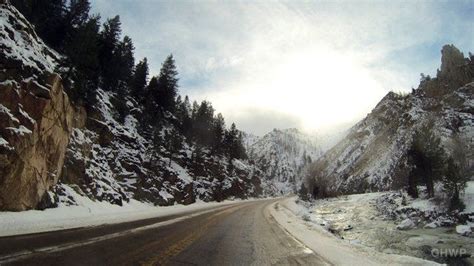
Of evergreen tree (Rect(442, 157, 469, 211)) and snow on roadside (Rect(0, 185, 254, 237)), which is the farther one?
evergreen tree (Rect(442, 157, 469, 211))

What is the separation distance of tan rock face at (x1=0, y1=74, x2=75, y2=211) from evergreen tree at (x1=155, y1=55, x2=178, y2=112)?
41.7 m

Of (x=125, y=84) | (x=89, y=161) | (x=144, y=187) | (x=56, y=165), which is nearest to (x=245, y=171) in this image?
(x=125, y=84)

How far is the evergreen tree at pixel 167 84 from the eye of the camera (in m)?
68.1

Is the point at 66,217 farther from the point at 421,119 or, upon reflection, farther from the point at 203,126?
the point at 421,119

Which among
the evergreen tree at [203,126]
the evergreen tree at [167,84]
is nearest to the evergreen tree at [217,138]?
the evergreen tree at [203,126]

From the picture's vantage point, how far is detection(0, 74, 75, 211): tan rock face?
62.1 ft

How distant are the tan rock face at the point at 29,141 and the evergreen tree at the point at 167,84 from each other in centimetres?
4166

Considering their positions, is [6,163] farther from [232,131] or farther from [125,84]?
[232,131]

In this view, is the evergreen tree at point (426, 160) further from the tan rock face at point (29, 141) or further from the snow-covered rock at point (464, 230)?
the tan rock face at point (29, 141)

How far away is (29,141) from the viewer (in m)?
21.0

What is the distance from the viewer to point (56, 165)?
25.4 metres

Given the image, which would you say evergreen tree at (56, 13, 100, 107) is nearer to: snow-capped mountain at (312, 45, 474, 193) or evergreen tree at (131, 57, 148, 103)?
evergreen tree at (131, 57, 148, 103)

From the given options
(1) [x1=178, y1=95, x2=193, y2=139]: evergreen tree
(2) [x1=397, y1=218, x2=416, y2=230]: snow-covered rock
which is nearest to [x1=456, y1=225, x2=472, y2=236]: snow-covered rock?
(2) [x1=397, y1=218, x2=416, y2=230]: snow-covered rock

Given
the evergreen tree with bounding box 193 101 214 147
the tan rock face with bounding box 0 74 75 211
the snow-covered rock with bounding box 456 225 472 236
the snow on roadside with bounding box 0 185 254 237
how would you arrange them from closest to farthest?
1. the snow on roadside with bounding box 0 185 254 237
2. the tan rock face with bounding box 0 74 75 211
3. the snow-covered rock with bounding box 456 225 472 236
4. the evergreen tree with bounding box 193 101 214 147
